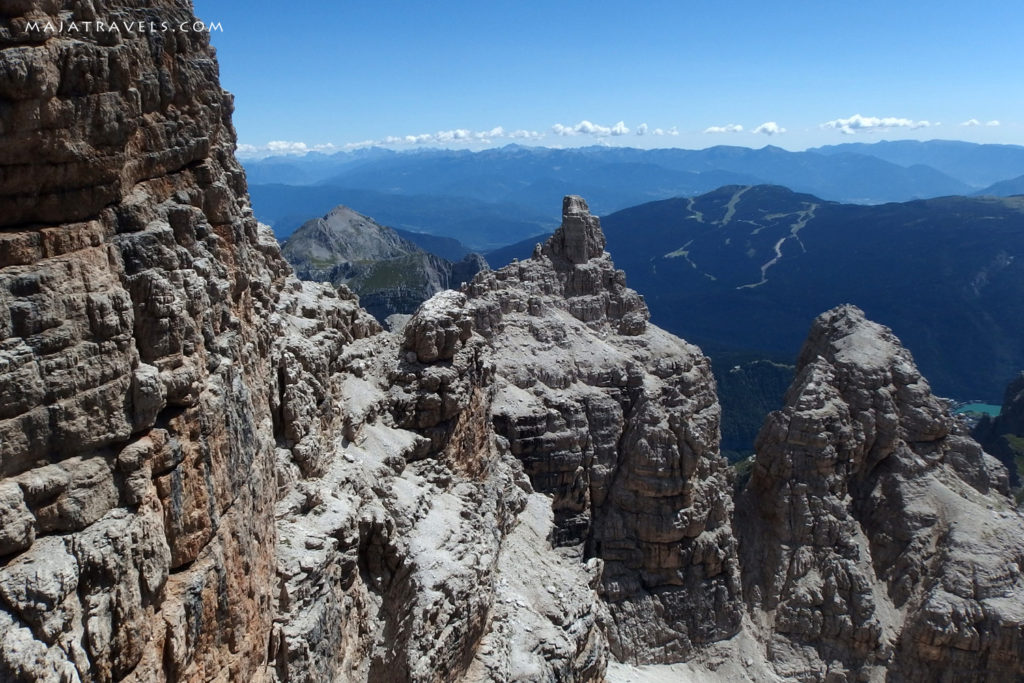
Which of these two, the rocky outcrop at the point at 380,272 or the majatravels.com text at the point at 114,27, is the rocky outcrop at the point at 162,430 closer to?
the majatravels.com text at the point at 114,27

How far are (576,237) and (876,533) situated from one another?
88.2 ft

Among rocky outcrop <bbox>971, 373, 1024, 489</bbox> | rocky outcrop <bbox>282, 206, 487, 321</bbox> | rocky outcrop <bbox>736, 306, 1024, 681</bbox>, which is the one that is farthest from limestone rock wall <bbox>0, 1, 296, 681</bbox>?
rocky outcrop <bbox>282, 206, 487, 321</bbox>

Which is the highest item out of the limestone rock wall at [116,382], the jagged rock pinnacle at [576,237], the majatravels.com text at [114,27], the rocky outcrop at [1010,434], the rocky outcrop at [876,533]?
the majatravels.com text at [114,27]

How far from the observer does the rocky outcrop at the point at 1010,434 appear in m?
95.1

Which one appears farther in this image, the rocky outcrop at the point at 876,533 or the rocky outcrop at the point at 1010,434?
the rocky outcrop at the point at 1010,434

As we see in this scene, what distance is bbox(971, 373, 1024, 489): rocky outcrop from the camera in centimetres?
9512

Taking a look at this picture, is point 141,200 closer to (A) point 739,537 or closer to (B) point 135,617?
(B) point 135,617

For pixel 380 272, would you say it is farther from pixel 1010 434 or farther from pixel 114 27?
pixel 114 27

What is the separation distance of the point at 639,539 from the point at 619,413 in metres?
7.64

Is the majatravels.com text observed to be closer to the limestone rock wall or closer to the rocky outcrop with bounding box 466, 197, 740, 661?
the limestone rock wall

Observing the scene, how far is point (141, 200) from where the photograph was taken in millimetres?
14789

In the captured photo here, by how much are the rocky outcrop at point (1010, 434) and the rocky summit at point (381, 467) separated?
139 ft

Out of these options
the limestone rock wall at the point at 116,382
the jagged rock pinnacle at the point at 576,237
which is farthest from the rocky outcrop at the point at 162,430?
the jagged rock pinnacle at the point at 576,237

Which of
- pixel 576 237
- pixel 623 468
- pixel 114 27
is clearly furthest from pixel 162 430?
pixel 576 237
